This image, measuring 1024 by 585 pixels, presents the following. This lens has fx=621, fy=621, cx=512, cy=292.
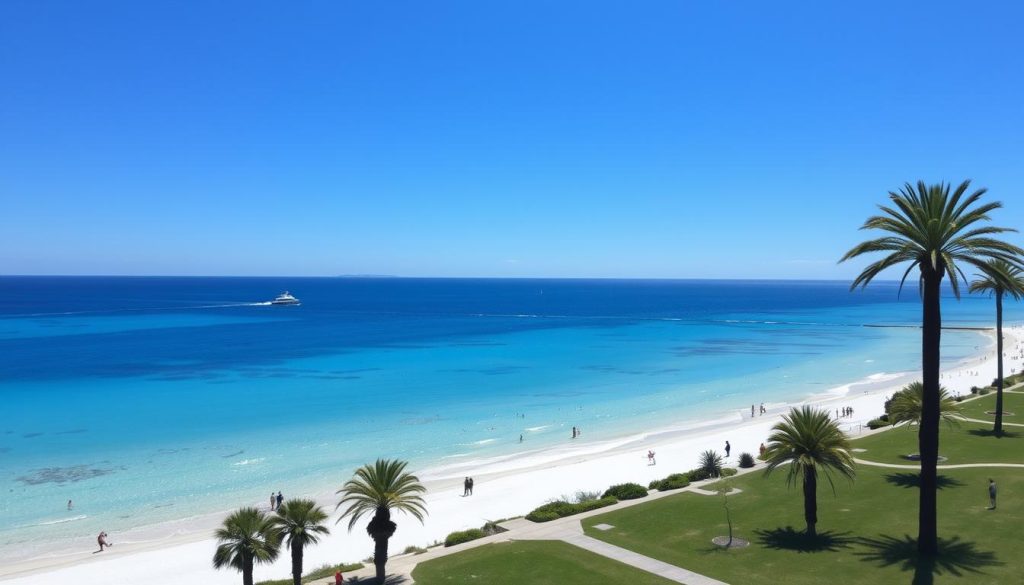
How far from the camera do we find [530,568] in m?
20.4

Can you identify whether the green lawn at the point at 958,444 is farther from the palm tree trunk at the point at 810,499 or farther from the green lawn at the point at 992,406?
the palm tree trunk at the point at 810,499

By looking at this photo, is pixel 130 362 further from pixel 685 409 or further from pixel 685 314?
pixel 685 314

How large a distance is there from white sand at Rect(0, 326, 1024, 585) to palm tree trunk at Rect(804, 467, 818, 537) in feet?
44.1

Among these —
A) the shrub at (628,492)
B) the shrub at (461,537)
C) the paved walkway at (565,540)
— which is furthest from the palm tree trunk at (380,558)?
the shrub at (628,492)

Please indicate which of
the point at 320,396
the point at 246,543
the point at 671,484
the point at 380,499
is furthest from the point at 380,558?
the point at 320,396

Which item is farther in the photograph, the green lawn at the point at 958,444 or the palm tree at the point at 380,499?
the green lawn at the point at 958,444

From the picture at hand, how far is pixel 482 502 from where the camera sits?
3291cm

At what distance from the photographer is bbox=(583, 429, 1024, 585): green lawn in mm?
18891

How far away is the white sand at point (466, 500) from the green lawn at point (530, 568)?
221 inches

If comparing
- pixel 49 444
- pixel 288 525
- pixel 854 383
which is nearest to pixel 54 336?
pixel 49 444

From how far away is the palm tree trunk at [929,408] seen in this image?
18266 mm

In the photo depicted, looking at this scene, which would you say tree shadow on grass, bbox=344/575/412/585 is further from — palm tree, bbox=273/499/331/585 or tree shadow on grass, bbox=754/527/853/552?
tree shadow on grass, bbox=754/527/853/552

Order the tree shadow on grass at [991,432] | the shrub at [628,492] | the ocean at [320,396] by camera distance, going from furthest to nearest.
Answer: the ocean at [320,396]
the tree shadow on grass at [991,432]
the shrub at [628,492]

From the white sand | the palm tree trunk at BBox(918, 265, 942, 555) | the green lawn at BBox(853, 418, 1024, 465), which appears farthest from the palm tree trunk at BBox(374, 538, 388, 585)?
the green lawn at BBox(853, 418, 1024, 465)
